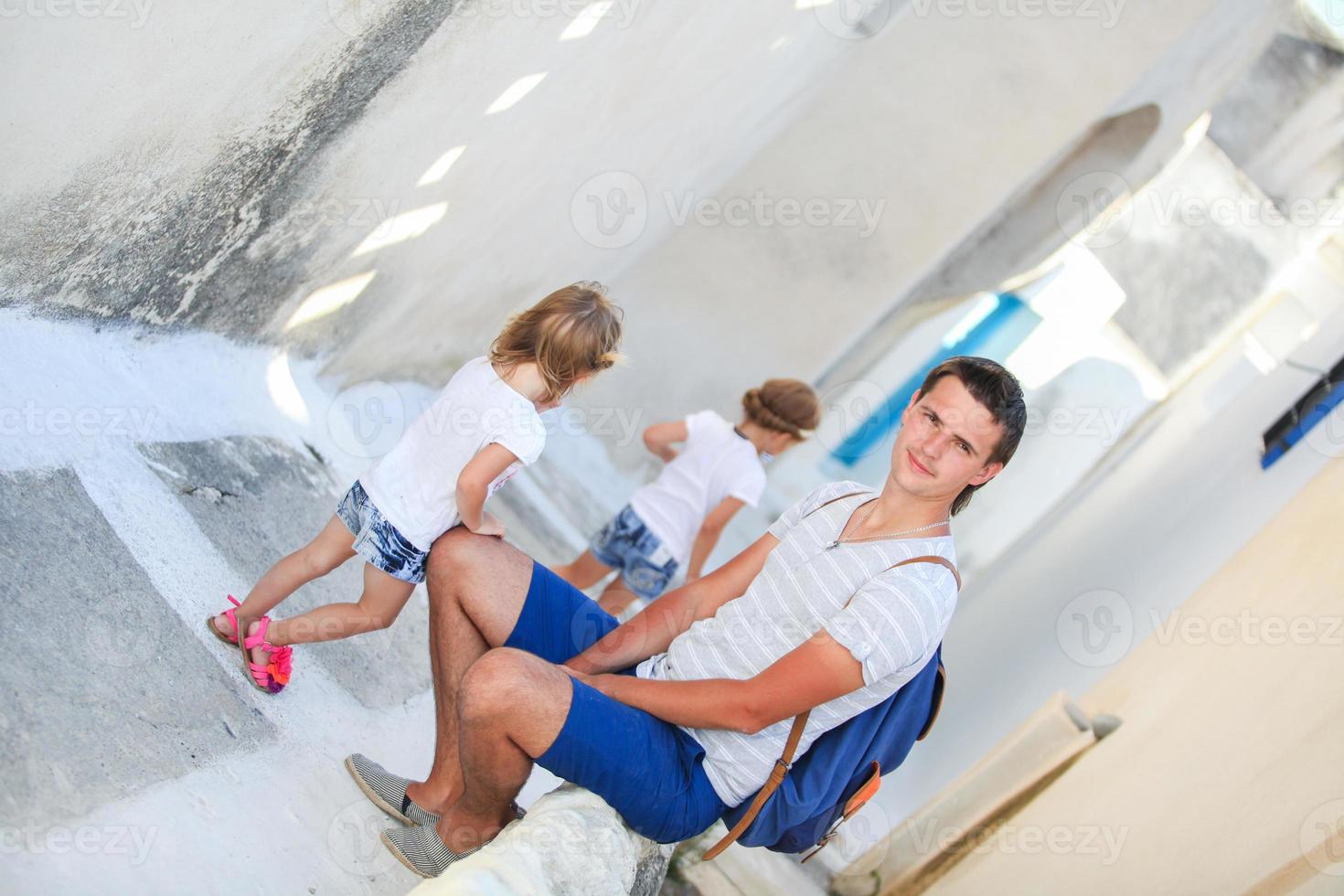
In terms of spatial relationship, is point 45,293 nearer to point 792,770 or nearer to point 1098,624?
point 792,770

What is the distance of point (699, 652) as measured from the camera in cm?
219

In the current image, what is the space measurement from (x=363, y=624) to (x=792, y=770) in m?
1.05

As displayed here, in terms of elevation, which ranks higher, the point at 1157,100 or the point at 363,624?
the point at 1157,100

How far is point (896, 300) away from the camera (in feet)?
22.0

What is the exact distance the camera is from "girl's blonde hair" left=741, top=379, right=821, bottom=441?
13.4 ft

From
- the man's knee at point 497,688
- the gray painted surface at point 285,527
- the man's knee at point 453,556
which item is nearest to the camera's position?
the man's knee at point 497,688

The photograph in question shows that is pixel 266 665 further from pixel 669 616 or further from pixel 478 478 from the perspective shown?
pixel 669 616

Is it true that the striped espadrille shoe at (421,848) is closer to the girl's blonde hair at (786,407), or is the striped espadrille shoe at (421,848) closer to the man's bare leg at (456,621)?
the man's bare leg at (456,621)

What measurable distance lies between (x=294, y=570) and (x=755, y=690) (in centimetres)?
111

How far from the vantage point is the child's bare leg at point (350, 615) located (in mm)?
2459

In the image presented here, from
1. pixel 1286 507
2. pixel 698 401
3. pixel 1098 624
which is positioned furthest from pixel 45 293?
pixel 698 401

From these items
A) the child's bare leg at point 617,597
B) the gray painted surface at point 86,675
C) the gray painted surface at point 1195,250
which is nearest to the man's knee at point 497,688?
the gray painted surface at point 86,675

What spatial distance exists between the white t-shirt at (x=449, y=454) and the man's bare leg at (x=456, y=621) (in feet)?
0.35

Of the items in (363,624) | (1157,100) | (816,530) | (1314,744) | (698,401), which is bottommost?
(698,401)
